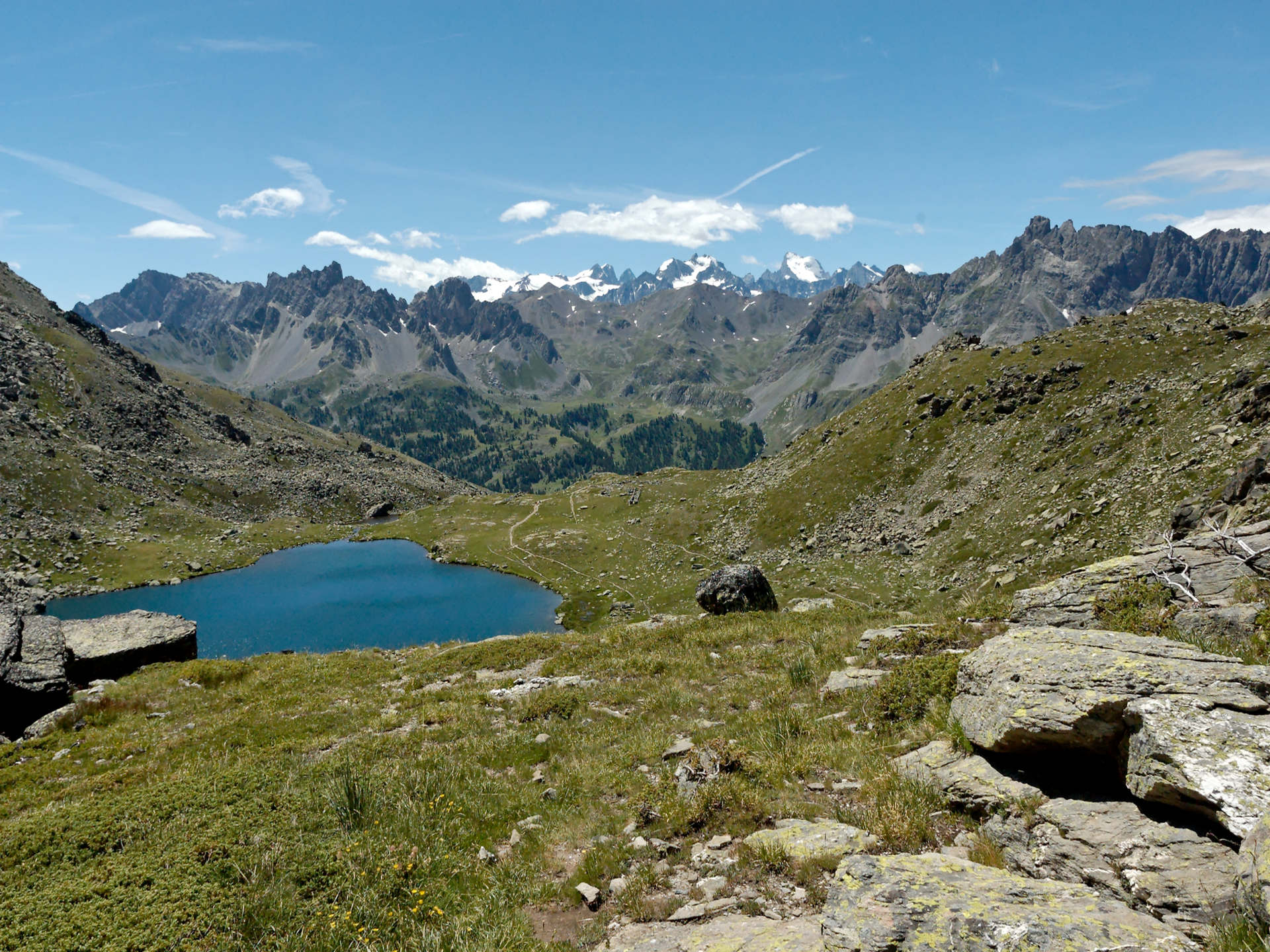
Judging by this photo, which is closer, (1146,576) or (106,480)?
(1146,576)

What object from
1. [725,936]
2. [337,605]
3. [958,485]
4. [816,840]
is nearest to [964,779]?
[816,840]

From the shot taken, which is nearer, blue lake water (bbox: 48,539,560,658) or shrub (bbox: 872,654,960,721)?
shrub (bbox: 872,654,960,721)

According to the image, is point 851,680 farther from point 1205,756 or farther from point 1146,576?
point 1205,756

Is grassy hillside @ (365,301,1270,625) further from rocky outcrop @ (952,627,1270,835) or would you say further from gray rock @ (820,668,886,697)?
rocky outcrop @ (952,627,1270,835)

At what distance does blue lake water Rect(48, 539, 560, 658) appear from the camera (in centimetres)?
9325

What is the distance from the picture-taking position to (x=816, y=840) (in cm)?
1011

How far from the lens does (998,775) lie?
35.2 feet

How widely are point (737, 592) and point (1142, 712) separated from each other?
30.6 m

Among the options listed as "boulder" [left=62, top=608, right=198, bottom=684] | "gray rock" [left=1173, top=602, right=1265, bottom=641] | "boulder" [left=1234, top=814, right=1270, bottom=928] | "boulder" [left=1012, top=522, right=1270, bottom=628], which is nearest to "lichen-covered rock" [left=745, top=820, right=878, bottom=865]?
"boulder" [left=1234, top=814, right=1270, bottom=928]

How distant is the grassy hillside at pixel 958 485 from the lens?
60.4 m

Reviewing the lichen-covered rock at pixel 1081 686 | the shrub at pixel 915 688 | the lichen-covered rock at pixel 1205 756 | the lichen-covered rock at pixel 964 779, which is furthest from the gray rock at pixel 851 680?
the lichen-covered rock at pixel 1205 756

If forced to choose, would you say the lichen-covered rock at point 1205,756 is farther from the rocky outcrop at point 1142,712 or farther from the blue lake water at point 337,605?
the blue lake water at point 337,605

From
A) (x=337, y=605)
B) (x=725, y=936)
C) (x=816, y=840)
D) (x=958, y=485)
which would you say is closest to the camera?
(x=725, y=936)

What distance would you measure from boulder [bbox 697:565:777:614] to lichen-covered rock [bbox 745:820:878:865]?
2759cm
